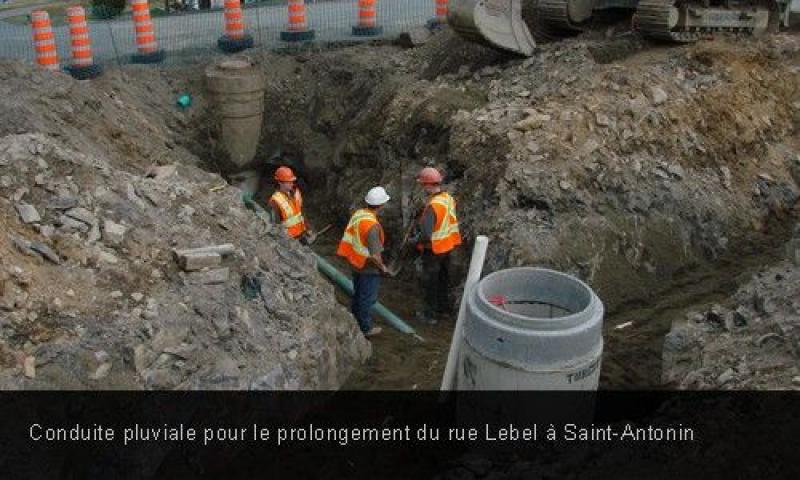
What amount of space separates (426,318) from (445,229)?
3.64 feet

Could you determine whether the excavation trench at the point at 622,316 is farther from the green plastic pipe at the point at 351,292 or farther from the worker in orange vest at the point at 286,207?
the worker in orange vest at the point at 286,207

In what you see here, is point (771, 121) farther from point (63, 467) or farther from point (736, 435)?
point (63, 467)

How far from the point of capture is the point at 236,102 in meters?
11.7

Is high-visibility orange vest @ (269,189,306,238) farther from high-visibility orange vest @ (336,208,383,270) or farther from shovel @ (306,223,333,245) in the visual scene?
high-visibility orange vest @ (336,208,383,270)

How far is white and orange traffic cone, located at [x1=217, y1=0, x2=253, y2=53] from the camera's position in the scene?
12625 mm

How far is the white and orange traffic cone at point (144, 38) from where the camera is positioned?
12.0m

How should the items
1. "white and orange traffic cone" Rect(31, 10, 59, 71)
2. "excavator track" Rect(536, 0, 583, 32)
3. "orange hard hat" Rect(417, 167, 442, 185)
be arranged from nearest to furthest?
"orange hard hat" Rect(417, 167, 442, 185)
"excavator track" Rect(536, 0, 583, 32)
"white and orange traffic cone" Rect(31, 10, 59, 71)

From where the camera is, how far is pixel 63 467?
5.01 meters

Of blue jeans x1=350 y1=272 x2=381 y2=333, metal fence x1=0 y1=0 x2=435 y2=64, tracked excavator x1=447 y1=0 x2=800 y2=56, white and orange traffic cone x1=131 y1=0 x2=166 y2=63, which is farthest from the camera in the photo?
metal fence x1=0 y1=0 x2=435 y2=64

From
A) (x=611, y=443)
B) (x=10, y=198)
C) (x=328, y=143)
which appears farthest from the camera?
(x=328, y=143)

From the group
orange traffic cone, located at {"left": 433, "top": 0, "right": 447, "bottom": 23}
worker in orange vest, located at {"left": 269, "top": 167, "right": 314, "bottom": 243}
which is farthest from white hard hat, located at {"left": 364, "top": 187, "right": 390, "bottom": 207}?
orange traffic cone, located at {"left": 433, "top": 0, "right": 447, "bottom": 23}

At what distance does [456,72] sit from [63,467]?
7563 millimetres

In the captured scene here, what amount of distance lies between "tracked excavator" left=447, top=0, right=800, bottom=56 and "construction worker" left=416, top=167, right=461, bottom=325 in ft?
9.59

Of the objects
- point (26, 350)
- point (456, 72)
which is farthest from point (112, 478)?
point (456, 72)
